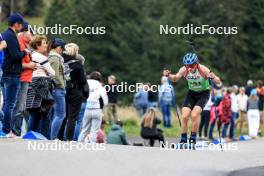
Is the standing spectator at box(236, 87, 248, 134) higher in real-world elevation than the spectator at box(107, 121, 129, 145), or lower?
higher

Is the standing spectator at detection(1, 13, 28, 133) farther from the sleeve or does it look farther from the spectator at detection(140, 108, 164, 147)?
the spectator at detection(140, 108, 164, 147)

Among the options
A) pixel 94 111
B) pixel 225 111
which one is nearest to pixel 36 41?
pixel 94 111

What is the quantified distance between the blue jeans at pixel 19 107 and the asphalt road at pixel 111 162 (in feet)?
2.85

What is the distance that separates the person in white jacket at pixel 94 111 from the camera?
17891mm

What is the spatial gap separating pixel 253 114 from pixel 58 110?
45.3 ft

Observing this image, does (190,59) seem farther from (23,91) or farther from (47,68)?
(23,91)

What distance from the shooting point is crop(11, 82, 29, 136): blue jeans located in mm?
14336

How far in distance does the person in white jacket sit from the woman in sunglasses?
216 cm

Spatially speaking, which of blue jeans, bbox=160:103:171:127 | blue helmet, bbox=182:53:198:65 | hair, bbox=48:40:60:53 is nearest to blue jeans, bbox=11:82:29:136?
hair, bbox=48:40:60:53

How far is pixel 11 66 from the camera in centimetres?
1416
